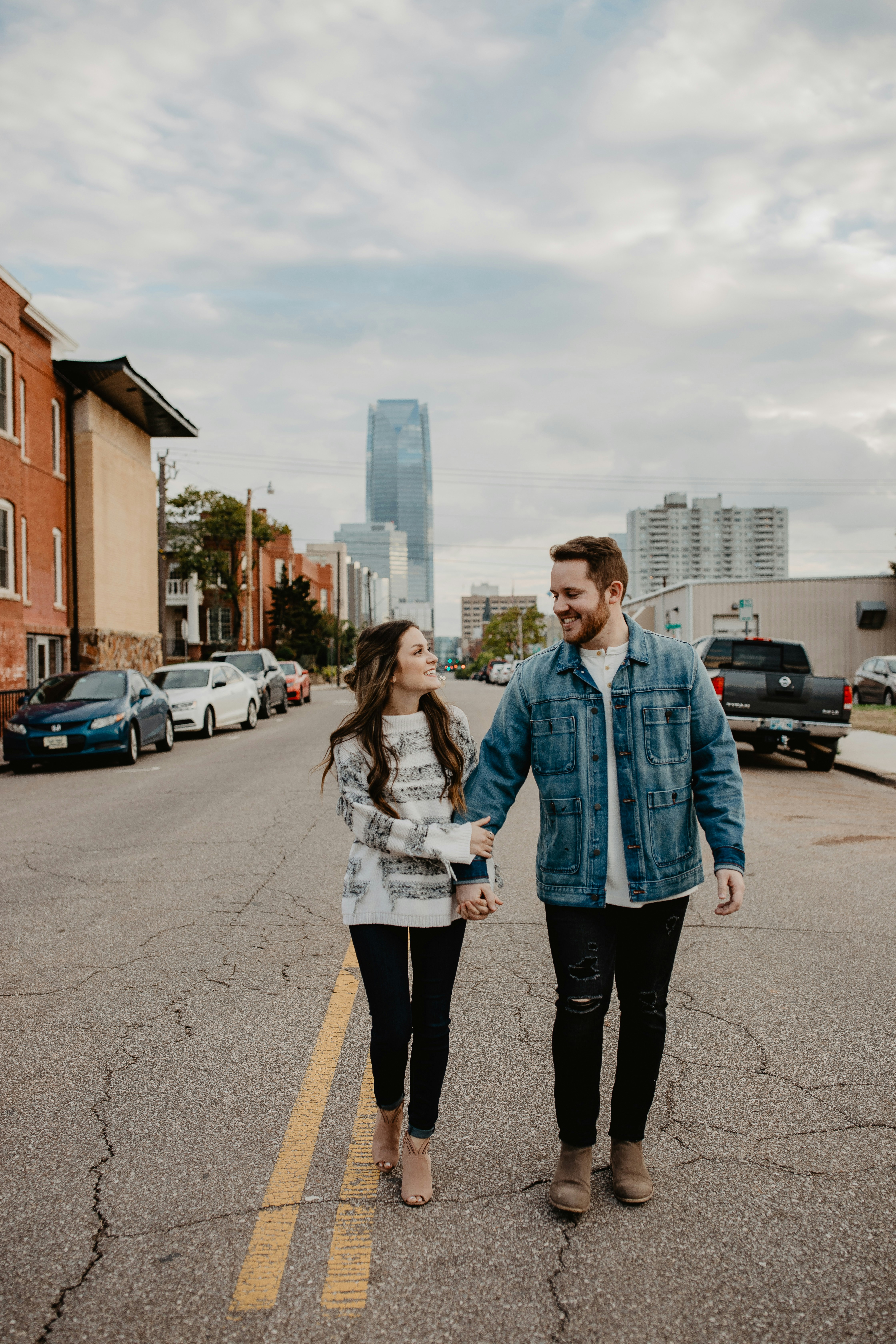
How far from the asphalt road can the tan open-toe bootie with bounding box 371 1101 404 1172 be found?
7 cm

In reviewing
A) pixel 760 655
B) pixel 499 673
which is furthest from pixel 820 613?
pixel 760 655

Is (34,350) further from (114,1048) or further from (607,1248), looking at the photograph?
(607,1248)

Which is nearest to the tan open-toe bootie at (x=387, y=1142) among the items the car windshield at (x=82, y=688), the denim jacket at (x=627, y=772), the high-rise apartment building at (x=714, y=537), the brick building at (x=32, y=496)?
the denim jacket at (x=627, y=772)

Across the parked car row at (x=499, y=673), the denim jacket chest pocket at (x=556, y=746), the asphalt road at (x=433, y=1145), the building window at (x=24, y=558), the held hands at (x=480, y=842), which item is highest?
the building window at (x=24, y=558)

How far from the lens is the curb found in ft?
43.1

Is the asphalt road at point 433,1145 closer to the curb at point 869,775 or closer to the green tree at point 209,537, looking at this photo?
the curb at point 869,775

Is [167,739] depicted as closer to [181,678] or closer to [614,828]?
[181,678]

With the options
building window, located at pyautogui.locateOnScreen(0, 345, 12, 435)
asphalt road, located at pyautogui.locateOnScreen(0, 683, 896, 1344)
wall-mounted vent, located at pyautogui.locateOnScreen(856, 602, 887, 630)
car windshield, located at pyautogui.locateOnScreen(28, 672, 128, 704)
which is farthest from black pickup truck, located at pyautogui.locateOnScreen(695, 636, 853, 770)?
wall-mounted vent, located at pyautogui.locateOnScreen(856, 602, 887, 630)

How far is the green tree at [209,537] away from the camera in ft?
184

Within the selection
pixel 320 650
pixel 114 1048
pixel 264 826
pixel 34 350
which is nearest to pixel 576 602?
pixel 114 1048

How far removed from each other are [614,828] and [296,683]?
104ft

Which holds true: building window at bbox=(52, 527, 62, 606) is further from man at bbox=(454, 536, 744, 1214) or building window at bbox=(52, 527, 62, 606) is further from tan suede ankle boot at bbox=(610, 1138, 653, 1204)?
tan suede ankle boot at bbox=(610, 1138, 653, 1204)

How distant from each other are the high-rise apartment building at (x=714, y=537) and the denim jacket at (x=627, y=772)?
17251 cm

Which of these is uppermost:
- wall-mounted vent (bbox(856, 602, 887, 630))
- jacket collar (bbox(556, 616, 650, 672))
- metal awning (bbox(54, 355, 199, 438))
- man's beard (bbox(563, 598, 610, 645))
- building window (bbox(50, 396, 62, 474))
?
metal awning (bbox(54, 355, 199, 438))
